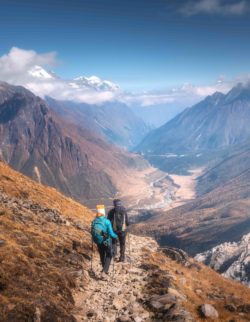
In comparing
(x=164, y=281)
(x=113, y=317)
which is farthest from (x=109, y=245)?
(x=113, y=317)

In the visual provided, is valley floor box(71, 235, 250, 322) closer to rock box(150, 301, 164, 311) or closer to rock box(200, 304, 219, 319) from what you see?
rock box(150, 301, 164, 311)

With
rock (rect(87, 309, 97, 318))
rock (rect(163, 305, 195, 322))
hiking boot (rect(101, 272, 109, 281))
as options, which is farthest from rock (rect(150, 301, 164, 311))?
hiking boot (rect(101, 272, 109, 281))

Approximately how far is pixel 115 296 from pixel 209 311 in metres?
5.82

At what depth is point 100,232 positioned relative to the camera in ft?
89.4

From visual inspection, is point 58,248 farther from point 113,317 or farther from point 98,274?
point 113,317

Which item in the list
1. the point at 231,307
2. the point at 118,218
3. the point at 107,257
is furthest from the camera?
the point at 118,218

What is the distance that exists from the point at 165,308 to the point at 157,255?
15286 mm

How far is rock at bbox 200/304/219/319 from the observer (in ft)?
74.7

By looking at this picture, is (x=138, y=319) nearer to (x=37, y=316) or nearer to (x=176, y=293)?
(x=176, y=293)

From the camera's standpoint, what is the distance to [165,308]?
2253 centimetres

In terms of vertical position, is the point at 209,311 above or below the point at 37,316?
below

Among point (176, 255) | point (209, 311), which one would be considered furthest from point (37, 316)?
point (176, 255)

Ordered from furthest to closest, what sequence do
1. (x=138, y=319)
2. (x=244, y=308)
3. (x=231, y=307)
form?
(x=244, y=308)
(x=231, y=307)
(x=138, y=319)

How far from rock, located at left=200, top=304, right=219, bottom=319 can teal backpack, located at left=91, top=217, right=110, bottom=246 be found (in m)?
7.87
